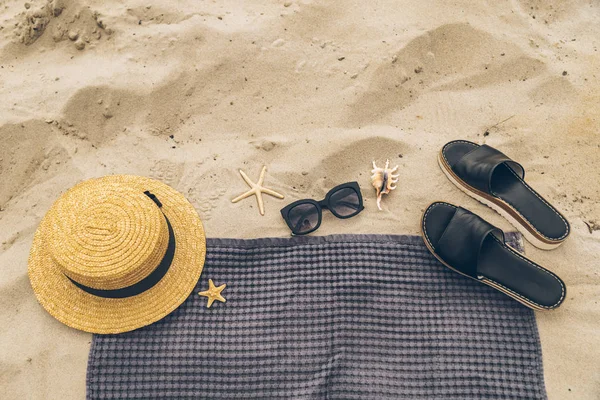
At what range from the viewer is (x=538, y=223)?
87.7 inches

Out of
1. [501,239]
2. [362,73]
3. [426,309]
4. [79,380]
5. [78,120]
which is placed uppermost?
[362,73]

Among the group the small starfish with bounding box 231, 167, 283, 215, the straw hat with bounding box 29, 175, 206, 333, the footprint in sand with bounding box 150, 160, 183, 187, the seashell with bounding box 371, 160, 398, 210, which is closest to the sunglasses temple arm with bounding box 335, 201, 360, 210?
the seashell with bounding box 371, 160, 398, 210

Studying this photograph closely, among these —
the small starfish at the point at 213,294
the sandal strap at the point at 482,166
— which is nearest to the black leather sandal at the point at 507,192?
the sandal strap at the point at 482,166

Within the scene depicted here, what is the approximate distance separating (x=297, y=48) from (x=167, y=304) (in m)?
1.68

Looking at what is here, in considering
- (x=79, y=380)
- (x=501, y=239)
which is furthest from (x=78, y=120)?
(x=501, y=239)

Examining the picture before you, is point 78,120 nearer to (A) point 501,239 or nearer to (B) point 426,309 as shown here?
(B) point 426,309

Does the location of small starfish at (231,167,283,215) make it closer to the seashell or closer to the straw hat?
the straw hat

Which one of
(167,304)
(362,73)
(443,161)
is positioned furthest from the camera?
(362,73)

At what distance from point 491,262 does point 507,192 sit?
0.41m

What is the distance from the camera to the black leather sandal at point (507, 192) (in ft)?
7.27

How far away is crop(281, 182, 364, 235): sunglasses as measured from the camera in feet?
7.38

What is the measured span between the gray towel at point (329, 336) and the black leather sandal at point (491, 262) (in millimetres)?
88

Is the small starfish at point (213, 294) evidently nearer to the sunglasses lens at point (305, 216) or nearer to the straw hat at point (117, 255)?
the straw hat at point (117, 255)

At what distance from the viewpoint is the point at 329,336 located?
2109 mm
